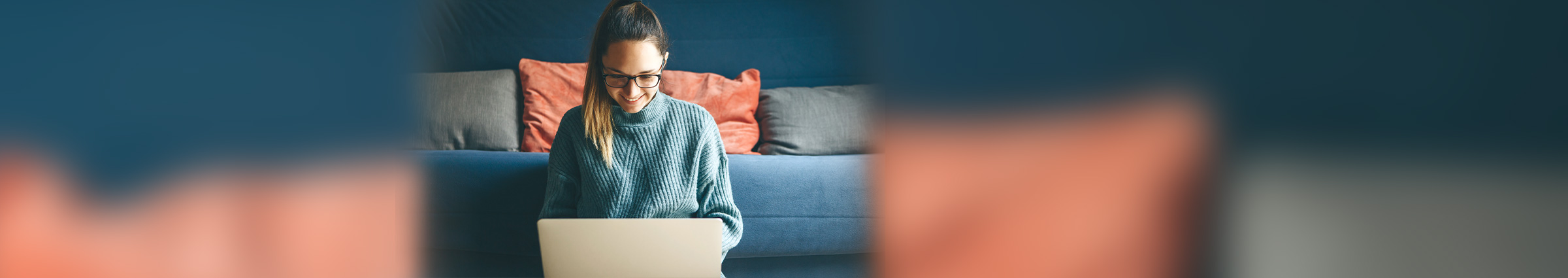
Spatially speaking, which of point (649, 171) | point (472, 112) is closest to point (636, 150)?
point (649, 171)

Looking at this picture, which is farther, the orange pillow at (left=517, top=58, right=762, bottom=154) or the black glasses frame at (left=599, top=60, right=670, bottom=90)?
the orange pillow at (left=517, top=58, right=762, bottom=154)

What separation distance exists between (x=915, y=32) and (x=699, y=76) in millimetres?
1621

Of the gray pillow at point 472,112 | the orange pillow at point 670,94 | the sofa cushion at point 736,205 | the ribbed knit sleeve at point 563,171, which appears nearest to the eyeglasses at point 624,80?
the ribbed knit sleeve at point 563,171

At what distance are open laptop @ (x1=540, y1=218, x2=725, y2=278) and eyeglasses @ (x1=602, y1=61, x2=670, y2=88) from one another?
16.3 inches

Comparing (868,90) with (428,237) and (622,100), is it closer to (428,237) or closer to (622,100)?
(622,100)

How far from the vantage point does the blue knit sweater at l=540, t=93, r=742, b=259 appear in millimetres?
997

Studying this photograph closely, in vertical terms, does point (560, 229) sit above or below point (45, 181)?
below

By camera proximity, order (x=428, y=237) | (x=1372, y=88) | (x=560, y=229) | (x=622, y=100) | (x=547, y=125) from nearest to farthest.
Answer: (x=1372, y=88), (x=560, y=229), (x=622, y=100), (x=428, y=237), (x=547, y=125)

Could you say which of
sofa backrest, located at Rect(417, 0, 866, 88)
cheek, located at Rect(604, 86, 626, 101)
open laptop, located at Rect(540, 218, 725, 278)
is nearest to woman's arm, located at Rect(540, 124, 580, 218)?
cheek, located at Rect(604, 86, 626, 101)

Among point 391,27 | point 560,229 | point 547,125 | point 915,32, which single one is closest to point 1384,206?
Result: point 915,32

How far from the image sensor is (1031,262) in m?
0.23

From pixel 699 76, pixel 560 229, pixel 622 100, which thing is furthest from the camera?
pixel 699 76

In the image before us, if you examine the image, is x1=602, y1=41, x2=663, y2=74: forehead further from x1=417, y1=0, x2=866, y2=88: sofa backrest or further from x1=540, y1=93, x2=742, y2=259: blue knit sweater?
x1=417, y1=0, x2=866, y2=88: sofa backrest

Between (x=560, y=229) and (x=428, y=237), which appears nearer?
(x=560, y=229)
